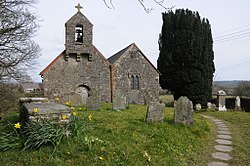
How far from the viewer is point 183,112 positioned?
8.71 metres

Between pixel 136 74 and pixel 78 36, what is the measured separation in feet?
22.9

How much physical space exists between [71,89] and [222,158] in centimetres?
1621

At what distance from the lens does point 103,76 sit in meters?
21.3

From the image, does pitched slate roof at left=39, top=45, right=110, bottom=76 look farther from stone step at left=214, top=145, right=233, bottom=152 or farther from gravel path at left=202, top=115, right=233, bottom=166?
stone step at left=214, top=145, right=233, bottom=152

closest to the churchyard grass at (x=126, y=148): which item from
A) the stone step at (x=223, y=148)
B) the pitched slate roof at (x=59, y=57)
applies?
the stone step at (x=223, y=148)

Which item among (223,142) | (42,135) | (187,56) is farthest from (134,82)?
(42,135)

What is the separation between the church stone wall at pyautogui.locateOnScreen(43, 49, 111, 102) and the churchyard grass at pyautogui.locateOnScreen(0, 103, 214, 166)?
1274 cm

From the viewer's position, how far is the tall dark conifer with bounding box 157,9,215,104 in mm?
24797

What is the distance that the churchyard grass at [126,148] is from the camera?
15.8 ft

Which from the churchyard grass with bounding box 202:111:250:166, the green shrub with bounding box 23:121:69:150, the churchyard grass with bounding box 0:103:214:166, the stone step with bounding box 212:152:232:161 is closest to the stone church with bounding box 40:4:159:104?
the churchyard grass with bounding box 202:111:250:166

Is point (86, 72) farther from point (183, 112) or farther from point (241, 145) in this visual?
point (241, 145)

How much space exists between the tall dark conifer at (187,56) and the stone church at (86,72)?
454 centimetres

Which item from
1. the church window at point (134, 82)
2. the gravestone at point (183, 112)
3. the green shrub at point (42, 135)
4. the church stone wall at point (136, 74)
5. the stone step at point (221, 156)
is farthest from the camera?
the church window at point (134, 82)

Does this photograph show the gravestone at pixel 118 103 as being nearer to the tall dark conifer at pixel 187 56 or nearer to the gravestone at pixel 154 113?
the gravestone at pixel 154 113
